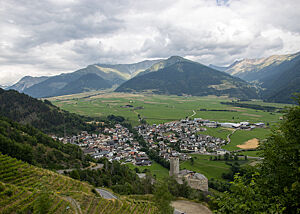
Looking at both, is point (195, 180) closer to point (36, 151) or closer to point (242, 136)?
point (36, 151)

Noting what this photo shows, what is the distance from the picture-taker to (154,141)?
102750mm

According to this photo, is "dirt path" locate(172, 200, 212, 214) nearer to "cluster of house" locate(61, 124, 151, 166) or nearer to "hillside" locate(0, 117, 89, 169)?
"hillside" locate(0, 117, 89, 169)

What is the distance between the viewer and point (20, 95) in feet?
445

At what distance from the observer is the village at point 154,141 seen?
8194cm

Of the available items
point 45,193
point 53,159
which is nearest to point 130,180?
point 53,159

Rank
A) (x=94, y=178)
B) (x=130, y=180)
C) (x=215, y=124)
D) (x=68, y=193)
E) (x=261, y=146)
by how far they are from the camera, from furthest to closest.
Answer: (x=215, y=124), (x=130, y=180), (x=94, y=178), (x=68, y=193), (x=261, y=146)

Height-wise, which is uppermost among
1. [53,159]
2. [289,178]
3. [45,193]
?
[289,178]

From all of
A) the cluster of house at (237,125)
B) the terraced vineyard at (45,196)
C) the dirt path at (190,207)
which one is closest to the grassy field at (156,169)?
the dirt path at (190,207)

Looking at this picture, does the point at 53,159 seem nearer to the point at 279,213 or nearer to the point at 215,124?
the point at 279,213

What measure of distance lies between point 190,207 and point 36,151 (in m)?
41.0

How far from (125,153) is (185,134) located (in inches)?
1674

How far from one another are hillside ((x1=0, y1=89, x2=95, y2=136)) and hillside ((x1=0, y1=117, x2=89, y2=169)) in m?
48.4

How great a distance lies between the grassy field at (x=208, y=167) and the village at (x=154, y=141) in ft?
20.0

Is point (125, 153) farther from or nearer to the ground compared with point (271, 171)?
nearer to the ground
